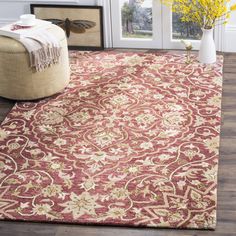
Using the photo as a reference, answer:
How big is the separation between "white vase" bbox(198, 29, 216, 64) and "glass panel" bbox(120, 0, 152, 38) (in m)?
0.60

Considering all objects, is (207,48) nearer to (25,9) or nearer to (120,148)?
(120,148)

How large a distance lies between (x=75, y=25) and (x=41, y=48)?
113 centimetres

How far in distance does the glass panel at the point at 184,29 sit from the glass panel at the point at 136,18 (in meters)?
0.22

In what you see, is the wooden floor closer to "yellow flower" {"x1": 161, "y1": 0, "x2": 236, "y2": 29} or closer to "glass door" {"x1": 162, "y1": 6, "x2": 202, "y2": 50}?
"yellow flower" {"x1": 161, "y1": 0, "x2": 236, "y2": 29}

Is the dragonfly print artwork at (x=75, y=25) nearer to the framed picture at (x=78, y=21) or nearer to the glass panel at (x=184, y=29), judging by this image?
the framed picture at (x=78, y=21)

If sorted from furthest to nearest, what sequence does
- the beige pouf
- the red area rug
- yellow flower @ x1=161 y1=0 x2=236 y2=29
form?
yellow flower @ x1=161 y1=0 x2=236 y2=29 → the beige pouf → the red area rug

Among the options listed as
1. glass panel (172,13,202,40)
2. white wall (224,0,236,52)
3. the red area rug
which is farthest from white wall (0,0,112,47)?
white wall (224,0,236,52)

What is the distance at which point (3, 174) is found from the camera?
3.53 meters

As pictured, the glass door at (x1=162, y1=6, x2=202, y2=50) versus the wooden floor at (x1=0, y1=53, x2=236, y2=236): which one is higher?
the glass door at (x1=162, y1=6, x2=202, y2=50)

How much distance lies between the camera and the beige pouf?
14.0 feet

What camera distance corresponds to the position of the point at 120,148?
12.3 feet

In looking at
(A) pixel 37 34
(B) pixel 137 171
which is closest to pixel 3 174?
(B) pixel 137 171

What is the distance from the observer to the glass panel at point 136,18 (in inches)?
206

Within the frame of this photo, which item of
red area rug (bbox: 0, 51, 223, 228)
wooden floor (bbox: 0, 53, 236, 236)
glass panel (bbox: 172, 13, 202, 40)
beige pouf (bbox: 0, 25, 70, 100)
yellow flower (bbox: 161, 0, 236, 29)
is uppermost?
yellow flower (bbox: 161, 0, 236, 29)
